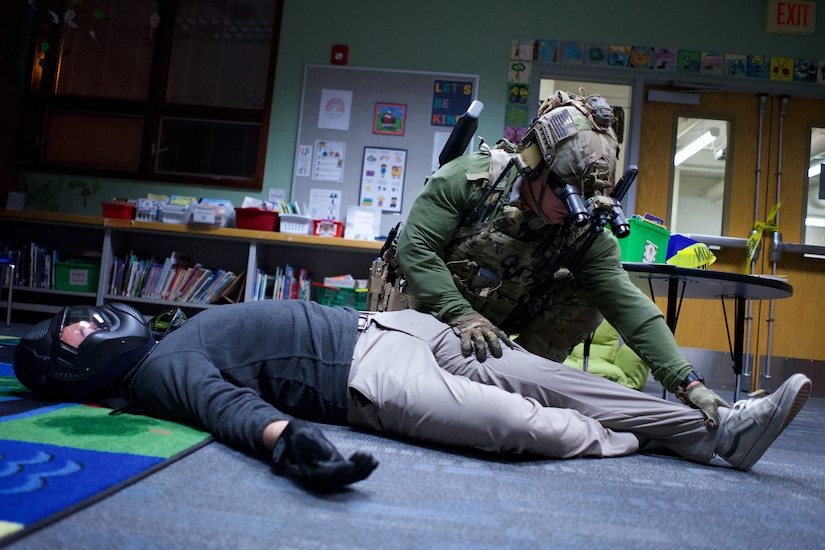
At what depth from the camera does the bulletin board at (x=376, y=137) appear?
415cm

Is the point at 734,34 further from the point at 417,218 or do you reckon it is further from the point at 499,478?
the point at 499,478

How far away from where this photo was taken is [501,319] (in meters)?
1.82

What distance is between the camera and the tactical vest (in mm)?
1619

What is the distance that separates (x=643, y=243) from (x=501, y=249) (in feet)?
3.16

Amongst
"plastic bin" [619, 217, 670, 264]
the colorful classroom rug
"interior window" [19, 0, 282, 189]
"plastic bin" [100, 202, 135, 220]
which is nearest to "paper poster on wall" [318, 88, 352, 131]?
"interior window" [19, 0, 282, 189]

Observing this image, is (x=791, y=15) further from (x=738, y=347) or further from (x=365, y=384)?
(x=365, y=384)

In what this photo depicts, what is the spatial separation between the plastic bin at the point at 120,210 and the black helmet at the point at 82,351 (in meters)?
2.70

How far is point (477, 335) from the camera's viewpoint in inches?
54.7

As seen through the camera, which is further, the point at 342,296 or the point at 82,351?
the point at 342,296

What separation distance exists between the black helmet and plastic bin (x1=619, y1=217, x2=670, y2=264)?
1.74 meters

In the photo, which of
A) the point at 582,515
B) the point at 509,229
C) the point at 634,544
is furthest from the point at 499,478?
the point at 509,229

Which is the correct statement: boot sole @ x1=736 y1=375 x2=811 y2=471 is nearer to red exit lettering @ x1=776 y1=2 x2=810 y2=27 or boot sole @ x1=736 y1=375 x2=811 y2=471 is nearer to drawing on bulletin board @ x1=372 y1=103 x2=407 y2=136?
drawing on bulletin board @ x1=372 y1=103 x2=407 y2=136

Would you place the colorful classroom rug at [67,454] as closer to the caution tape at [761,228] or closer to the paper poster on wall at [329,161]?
the paper poster on wall at [329,161]

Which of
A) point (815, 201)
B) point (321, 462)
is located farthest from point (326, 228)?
point (815, 201)
